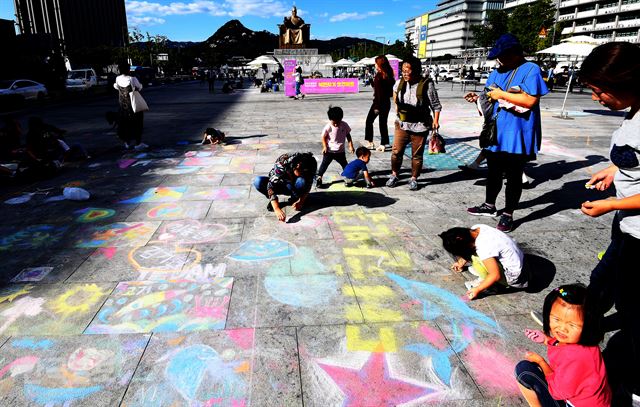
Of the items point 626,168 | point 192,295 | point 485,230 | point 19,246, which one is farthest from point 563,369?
point 19,246

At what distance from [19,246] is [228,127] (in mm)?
8867

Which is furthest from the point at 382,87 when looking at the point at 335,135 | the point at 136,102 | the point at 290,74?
the point at 290,74

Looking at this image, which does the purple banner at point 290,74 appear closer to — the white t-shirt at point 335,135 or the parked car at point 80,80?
the parked car at point 80,80

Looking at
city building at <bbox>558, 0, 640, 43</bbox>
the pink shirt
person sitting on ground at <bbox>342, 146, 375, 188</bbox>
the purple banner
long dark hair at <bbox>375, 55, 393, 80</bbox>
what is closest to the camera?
the pink shirt

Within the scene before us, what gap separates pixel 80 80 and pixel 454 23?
123 metres

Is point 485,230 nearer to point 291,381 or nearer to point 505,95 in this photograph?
point 505,95

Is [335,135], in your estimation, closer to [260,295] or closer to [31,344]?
[260,295]

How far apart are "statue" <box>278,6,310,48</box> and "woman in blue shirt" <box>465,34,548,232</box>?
44.8m

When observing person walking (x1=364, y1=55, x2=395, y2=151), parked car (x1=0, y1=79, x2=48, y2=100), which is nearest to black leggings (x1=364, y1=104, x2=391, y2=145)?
person walking (x1=364, y1=55, x2=395, y2=151)

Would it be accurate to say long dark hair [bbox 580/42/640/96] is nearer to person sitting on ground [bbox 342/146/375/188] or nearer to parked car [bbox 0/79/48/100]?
person sitting on ground [bbox 342/146/375/188]

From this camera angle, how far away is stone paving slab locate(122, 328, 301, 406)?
86.2 inches

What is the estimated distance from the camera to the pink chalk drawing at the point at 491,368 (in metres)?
2.25

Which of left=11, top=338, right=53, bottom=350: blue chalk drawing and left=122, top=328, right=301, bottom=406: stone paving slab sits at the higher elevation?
left=11, top=338, right=53, bottom=350: blue chalk drawing

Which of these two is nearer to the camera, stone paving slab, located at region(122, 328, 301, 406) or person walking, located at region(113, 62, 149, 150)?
stone paving slab, located at region(122, 328, 301, 406)
